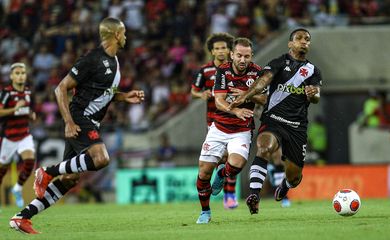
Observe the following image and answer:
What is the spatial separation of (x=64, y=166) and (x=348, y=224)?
3.45 metres

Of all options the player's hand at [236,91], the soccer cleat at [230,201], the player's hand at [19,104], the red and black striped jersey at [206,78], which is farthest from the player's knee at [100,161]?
the player's hand at [19,104]

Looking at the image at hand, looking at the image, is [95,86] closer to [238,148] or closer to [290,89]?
[238,148]

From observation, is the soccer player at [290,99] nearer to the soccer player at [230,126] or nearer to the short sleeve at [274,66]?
the short sleeve at [274,66]

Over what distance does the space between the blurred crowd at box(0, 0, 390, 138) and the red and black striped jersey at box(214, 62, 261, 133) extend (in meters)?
12.7

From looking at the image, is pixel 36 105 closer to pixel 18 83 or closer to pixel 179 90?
pixel 179 90

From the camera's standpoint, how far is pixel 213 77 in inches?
615

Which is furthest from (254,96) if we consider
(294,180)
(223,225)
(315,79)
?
(223,225)

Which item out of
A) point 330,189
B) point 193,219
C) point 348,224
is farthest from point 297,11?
point 348,224

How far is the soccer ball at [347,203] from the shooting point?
12.5m

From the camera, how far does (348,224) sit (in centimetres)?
1143

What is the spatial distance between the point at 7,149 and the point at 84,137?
23.9 ft

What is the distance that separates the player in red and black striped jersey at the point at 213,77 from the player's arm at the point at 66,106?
12.5 feet

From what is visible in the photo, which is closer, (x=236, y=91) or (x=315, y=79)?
(x=236, y=91)

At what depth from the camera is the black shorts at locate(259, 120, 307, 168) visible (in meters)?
12.7
